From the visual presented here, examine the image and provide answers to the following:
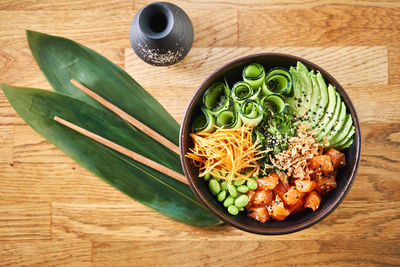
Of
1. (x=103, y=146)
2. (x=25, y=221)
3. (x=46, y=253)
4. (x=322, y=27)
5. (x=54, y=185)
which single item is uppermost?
(x=322, y=27)

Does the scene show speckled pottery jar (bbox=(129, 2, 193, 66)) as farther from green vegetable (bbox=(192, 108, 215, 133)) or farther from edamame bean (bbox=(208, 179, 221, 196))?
edamame bean (bbox=(208, 179, 221, 196))

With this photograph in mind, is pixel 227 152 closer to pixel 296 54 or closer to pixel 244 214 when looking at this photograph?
pixel 244 214

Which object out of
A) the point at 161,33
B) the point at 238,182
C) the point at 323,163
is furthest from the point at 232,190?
the point at 161,33

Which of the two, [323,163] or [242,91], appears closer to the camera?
[323,163]

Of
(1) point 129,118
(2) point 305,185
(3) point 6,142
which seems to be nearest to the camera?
(2) point 305,185

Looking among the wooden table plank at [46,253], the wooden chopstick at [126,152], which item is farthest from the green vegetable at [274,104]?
the wooden table plank at [46,253]

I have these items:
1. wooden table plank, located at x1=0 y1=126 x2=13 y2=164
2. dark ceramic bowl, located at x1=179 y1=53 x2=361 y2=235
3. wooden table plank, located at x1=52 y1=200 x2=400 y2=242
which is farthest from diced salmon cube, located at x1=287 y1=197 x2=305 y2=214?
wooden table plank, located at x1=0 y1=126 x2=13 y2=164
